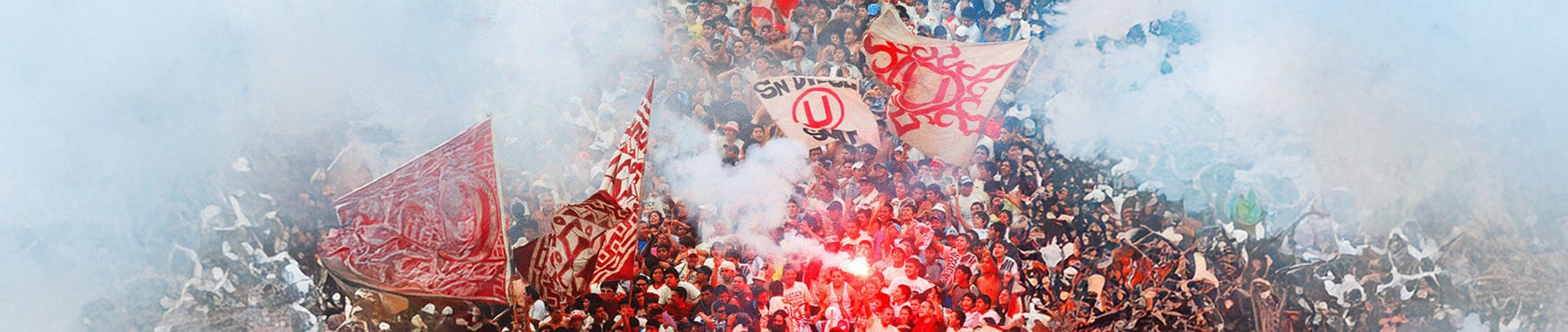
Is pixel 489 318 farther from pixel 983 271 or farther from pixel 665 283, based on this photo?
pixel 983 271

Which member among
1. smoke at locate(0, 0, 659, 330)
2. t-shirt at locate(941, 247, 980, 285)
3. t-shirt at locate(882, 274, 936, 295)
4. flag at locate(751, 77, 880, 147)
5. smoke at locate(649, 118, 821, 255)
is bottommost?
t-shirt at locate(882, 274, 936, 295)

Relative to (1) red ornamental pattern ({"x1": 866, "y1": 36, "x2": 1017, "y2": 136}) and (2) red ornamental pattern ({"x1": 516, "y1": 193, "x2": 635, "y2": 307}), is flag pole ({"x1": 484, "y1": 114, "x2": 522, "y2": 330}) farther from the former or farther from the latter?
(1) red ornamental pattern ({"x1": 866, "y1": 36, "x2": 1017, "y2": 136})

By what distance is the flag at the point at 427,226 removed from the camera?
17.6 ft

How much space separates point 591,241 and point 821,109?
150cm

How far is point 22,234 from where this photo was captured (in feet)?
16.8

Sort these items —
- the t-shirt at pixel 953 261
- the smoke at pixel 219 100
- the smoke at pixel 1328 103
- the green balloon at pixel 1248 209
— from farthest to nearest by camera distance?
the t-shirt at pixel 953 261
the green balloon at pixel 1248 209
the smoke at pixel 1328 103
the smoke at pixel 219 100

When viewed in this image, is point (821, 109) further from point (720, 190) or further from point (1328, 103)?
point (1328, 103)

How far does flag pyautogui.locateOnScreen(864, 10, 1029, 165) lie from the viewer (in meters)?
5.55

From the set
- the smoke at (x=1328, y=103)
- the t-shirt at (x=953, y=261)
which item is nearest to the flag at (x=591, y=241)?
the t-shirt at (x=953, y=261)

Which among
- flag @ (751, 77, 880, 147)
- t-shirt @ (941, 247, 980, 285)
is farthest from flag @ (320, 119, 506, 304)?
t-shirt @ (941, 247, 980, 285)

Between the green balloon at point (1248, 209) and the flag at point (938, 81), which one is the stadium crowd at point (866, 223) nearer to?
the flag at point (938, 81)

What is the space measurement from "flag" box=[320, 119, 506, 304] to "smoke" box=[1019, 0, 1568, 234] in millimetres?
3076

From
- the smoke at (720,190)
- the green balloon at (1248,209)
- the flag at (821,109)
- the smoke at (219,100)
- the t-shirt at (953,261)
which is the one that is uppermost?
the smoke at (219,100)

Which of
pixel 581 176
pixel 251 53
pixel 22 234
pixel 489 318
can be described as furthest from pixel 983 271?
pixel 22 234
